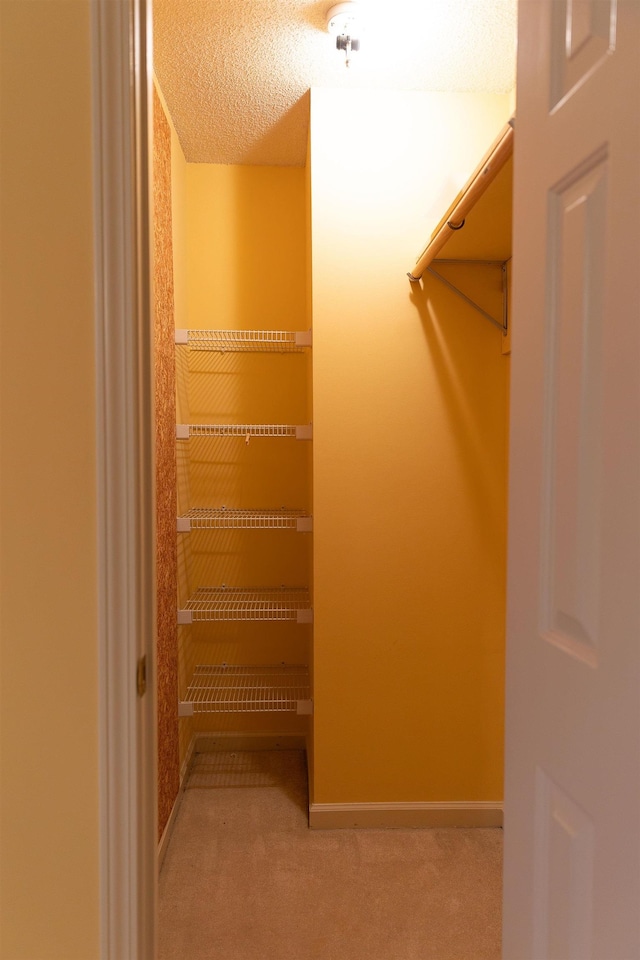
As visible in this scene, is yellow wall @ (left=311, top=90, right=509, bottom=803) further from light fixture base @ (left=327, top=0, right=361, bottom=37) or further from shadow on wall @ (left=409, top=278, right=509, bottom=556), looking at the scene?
light fixture base @ (left=327, top=0, right=361, bottom=37)

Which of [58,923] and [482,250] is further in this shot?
[482,250]

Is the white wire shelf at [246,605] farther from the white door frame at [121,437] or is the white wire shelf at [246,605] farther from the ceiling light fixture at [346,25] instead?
the ceiling light fixture at [346,25]

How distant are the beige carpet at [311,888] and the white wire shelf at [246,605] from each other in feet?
2.38

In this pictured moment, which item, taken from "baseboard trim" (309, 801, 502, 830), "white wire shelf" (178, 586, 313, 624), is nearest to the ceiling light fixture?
"white wire shelf" (178, 586, 313, 624)

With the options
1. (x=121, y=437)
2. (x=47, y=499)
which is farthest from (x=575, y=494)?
(x=47, y=499)

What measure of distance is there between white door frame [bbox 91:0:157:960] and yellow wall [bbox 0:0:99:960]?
23 mm

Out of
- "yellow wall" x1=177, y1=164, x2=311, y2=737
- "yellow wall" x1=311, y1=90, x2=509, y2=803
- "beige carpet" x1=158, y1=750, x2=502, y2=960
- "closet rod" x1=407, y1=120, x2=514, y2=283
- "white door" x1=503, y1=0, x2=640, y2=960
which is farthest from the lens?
"yellow wall" x1=177, y1=164, x2=311, y2=737

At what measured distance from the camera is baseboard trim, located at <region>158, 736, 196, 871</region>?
7.28 feet

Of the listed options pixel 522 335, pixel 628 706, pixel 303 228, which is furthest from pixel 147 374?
pixel 303 228

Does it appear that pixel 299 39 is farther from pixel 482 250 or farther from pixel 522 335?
pixel 522 335

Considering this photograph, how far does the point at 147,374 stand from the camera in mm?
962

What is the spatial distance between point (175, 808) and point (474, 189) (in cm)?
238

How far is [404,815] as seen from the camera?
2.43m

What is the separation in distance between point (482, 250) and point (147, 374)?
1.69 metres
